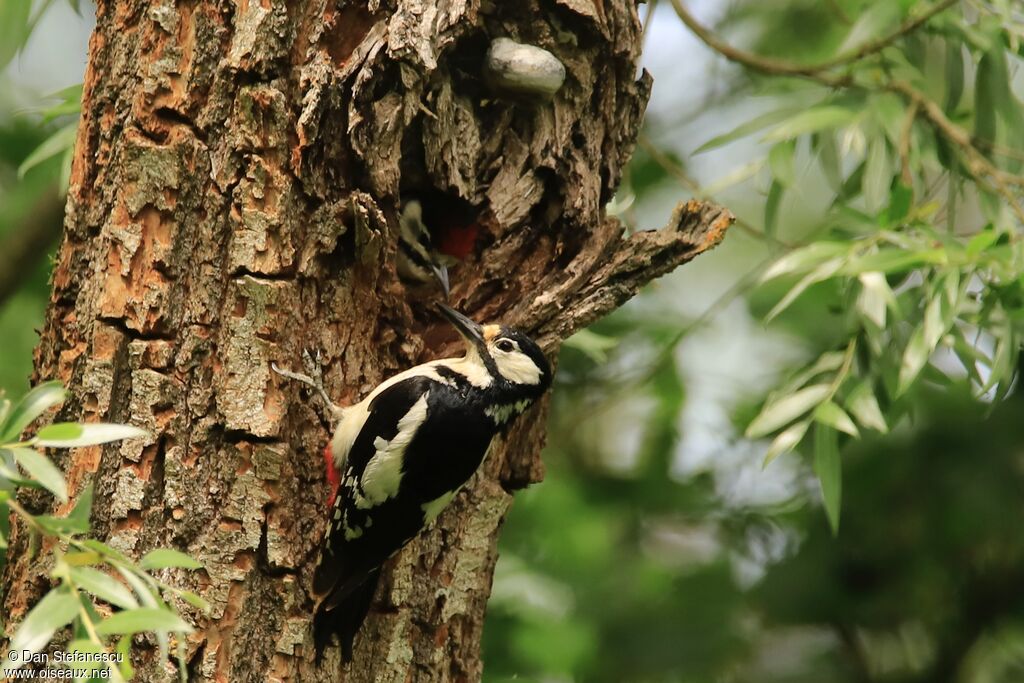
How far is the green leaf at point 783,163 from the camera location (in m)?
3.22

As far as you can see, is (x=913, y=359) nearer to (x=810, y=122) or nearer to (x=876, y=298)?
(x=876, y=298)

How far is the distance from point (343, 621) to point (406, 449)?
51cm

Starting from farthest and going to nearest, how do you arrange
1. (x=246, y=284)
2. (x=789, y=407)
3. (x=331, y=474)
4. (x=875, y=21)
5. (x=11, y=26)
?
(x=875, y=21)
(x=789, y=407)
(x=11, y=26)
(x=331, y=474)
(x=246, y=284)

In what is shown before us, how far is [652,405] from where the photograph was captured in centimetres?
534

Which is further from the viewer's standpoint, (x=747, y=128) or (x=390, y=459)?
(x=747, y=128)

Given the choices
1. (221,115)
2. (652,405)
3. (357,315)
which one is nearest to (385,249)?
(357,315)

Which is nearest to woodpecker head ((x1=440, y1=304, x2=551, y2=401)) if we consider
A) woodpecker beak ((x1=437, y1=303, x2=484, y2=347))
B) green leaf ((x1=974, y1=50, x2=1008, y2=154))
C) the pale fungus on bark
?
woodpecker beak ((x1=437, y1=303, x2=484, y2=347))

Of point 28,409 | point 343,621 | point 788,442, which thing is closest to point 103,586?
point 28,409

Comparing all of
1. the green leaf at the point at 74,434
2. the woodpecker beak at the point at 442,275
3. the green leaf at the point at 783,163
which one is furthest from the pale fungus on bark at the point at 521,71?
the green leaf at the point at 74,434

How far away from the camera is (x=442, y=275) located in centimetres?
282

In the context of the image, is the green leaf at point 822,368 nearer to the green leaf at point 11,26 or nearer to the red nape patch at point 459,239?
the red nape patch at point 459,239

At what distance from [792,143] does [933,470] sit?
159cm

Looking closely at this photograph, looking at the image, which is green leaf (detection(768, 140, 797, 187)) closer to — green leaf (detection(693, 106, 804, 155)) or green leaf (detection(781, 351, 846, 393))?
green leaf (detection(693, 106, 804, 155))

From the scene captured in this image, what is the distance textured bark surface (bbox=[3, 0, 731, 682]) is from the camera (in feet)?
7.52
